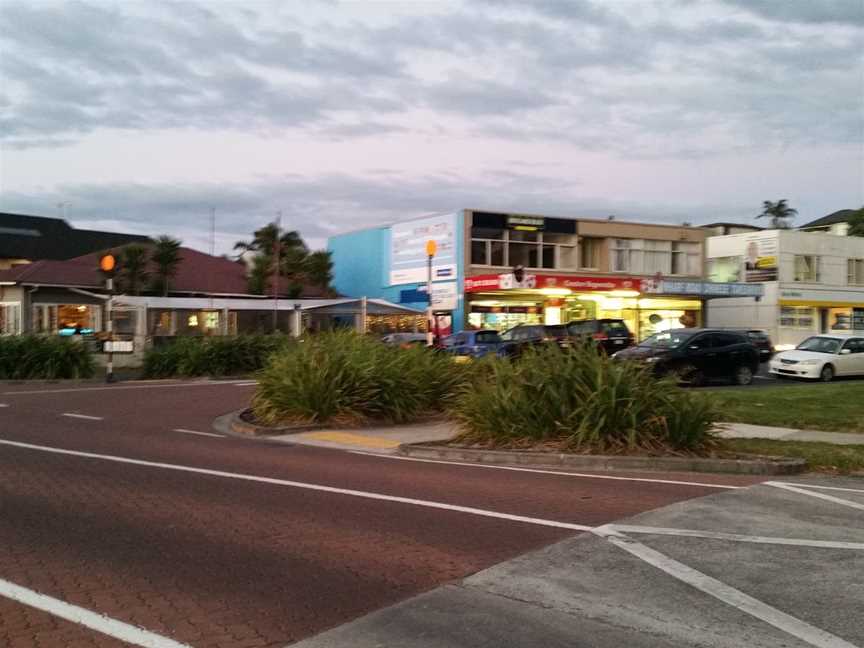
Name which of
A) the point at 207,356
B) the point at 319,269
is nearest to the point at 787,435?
the point at 207,356

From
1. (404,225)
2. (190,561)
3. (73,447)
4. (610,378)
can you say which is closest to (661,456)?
(610,378)

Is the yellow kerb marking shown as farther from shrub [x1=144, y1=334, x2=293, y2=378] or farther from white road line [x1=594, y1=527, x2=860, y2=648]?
shrub [x1=144, y1=334, x2=293, y2=378]

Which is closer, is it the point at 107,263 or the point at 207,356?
the point at 107,263

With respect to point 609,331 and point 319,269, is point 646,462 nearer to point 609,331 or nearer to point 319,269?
point 609,331

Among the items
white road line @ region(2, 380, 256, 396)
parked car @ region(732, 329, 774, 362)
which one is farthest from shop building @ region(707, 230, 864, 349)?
white road line @ region(2, 380, 256, 396)

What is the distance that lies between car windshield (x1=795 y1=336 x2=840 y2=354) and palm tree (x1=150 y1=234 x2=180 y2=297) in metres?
25.5

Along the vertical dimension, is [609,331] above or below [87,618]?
above

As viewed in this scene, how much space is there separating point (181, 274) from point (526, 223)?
58.2 feet

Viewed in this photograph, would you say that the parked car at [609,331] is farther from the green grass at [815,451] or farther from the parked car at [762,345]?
the green grass at [815,451]

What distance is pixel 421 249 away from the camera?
148ft

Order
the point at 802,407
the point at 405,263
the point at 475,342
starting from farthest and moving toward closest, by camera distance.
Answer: the point at 405,263 < the point at 475,342 < the point at 802,407

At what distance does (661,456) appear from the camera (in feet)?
36.4

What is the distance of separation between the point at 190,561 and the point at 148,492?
286 centimetres

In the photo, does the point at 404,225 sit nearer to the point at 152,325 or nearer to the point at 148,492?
the point at 152,325
